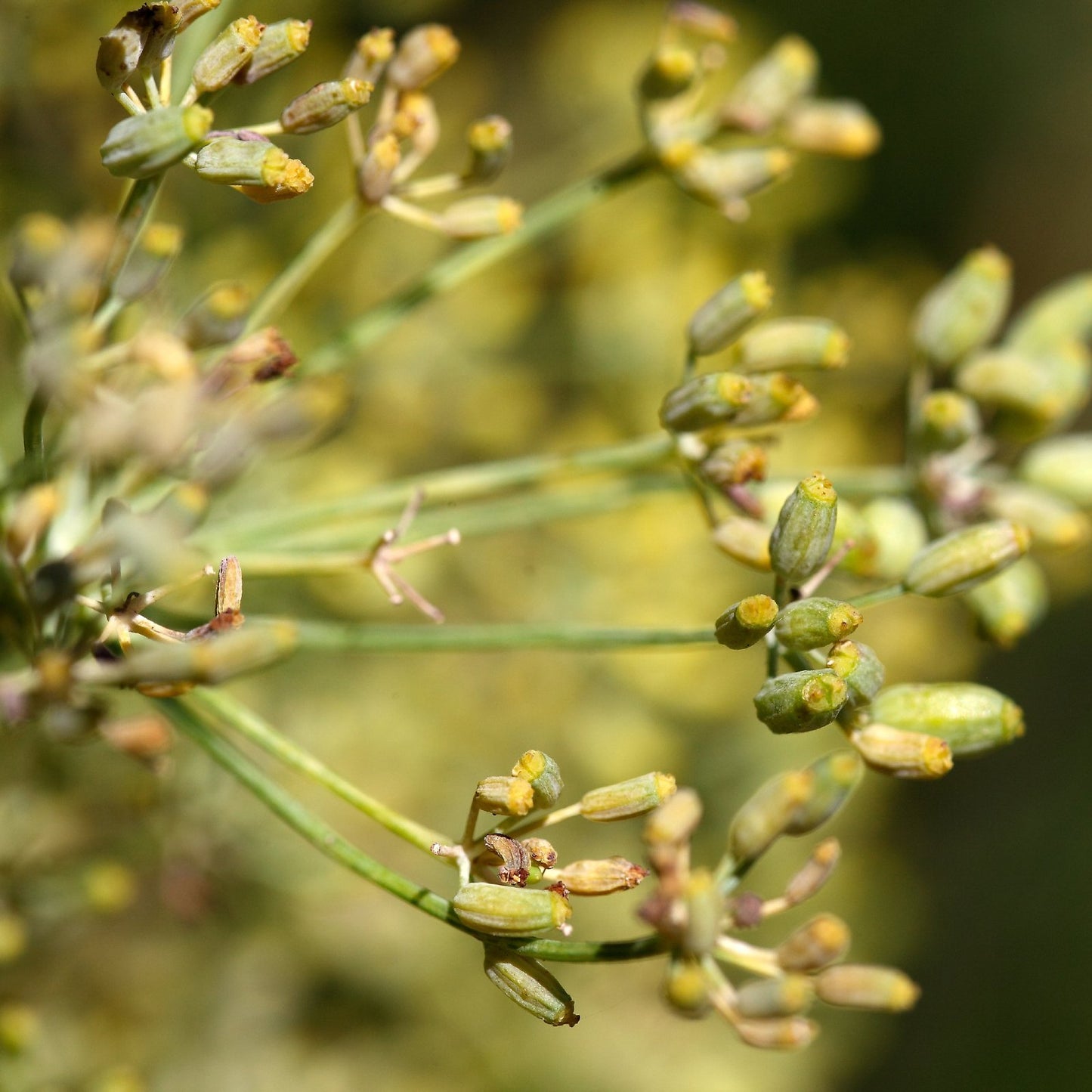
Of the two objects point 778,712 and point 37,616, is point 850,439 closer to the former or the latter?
point 778,712

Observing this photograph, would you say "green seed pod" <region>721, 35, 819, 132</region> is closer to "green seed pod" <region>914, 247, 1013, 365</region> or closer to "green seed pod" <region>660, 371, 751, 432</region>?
"green seed pod" <region>914, 247, 1013, 365</region>

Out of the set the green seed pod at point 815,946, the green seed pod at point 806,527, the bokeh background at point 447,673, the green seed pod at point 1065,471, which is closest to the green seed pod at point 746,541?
the green seed pod at point 806,527

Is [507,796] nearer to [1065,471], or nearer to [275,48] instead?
[275,48]

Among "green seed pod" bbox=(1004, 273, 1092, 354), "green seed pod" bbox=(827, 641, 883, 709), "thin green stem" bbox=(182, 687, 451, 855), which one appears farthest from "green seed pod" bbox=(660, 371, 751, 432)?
"green seed pod" bbox=(1004, 273, 1092, 354)

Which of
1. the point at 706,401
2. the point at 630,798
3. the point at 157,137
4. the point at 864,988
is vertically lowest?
the point at 864,988

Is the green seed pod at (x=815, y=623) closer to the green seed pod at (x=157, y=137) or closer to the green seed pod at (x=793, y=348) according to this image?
the green seed pod at (x=793, y=348)

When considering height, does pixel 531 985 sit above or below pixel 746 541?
below

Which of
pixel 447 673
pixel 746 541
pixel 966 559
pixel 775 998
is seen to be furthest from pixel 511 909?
pixel 447 673
